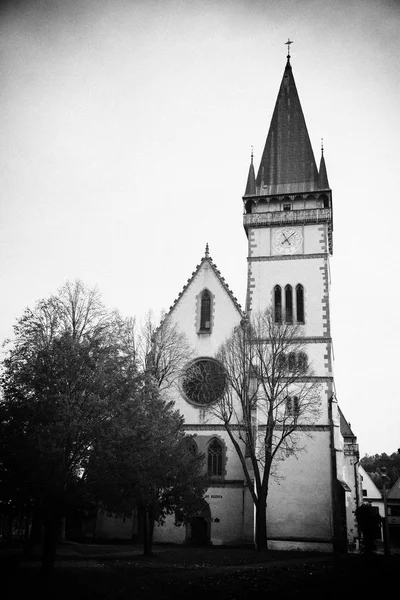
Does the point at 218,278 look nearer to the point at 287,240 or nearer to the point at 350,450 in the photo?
the point at 287,240

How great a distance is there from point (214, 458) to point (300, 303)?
13.2m

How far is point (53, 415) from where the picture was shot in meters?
19.7

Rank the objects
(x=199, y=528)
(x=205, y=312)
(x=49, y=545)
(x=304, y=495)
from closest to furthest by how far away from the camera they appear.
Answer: (x=49, y=545) < (x=304, y=495) < (x=199, y=528) < (x=205, y=312)

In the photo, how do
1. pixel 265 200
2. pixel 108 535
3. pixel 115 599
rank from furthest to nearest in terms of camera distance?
pixel 265 200
pixel 108 535
pixel 115 599

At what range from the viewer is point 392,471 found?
113 metres

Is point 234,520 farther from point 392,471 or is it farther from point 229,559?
point 392,471

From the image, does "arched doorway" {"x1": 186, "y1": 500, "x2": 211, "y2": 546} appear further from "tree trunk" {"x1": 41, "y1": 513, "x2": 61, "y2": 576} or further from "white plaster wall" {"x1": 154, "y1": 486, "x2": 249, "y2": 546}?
"tree trunk" {"x1": 41, "y1": 513, "x2": 61, "y2": 576}

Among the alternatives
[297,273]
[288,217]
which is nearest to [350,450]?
[297,273]

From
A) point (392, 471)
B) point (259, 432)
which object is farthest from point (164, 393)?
point (392, 471)

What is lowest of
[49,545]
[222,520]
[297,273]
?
[49,545]

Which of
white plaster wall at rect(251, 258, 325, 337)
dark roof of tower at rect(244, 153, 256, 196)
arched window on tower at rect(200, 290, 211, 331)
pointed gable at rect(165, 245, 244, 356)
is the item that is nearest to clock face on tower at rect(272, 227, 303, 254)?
white plaster wall at rect(251, 258, 325, 337)

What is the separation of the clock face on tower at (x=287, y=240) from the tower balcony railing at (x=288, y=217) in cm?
71

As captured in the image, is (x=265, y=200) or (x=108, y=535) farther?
(x=265, y=200)

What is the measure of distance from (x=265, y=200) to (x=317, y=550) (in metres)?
26.3
